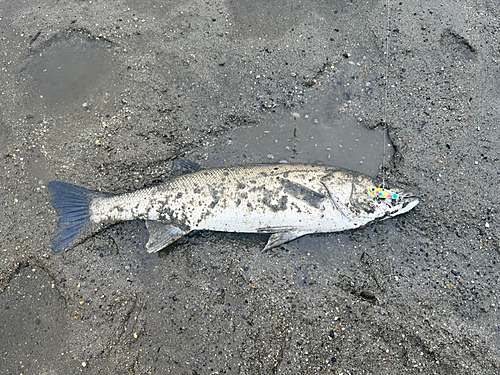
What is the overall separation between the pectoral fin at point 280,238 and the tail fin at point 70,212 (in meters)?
2.31

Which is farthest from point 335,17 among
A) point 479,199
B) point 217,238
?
point 217,238

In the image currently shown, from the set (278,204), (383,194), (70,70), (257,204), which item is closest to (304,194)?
(278,204)

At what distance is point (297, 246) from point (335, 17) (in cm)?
332

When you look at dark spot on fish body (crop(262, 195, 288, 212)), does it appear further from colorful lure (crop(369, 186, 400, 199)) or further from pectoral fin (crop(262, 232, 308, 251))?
colorful lure (crop(369, 186, 400, 199))

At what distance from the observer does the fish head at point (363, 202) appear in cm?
347

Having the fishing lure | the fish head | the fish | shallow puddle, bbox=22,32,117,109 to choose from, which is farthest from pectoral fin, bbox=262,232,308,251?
shallow puddle, bbox=22,32,117,109

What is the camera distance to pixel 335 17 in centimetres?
409

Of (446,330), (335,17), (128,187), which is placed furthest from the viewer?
(335,17)

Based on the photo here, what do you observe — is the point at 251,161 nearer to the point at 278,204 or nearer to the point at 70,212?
the point at 278,204

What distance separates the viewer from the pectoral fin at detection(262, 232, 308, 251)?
3510 millimetres

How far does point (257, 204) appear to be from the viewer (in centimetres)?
342

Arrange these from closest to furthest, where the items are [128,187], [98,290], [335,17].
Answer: [98,290] → [128,187] → [335,17]

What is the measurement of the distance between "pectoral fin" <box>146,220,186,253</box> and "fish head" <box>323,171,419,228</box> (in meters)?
1.98

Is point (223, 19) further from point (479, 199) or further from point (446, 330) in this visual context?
point (446, 330)
